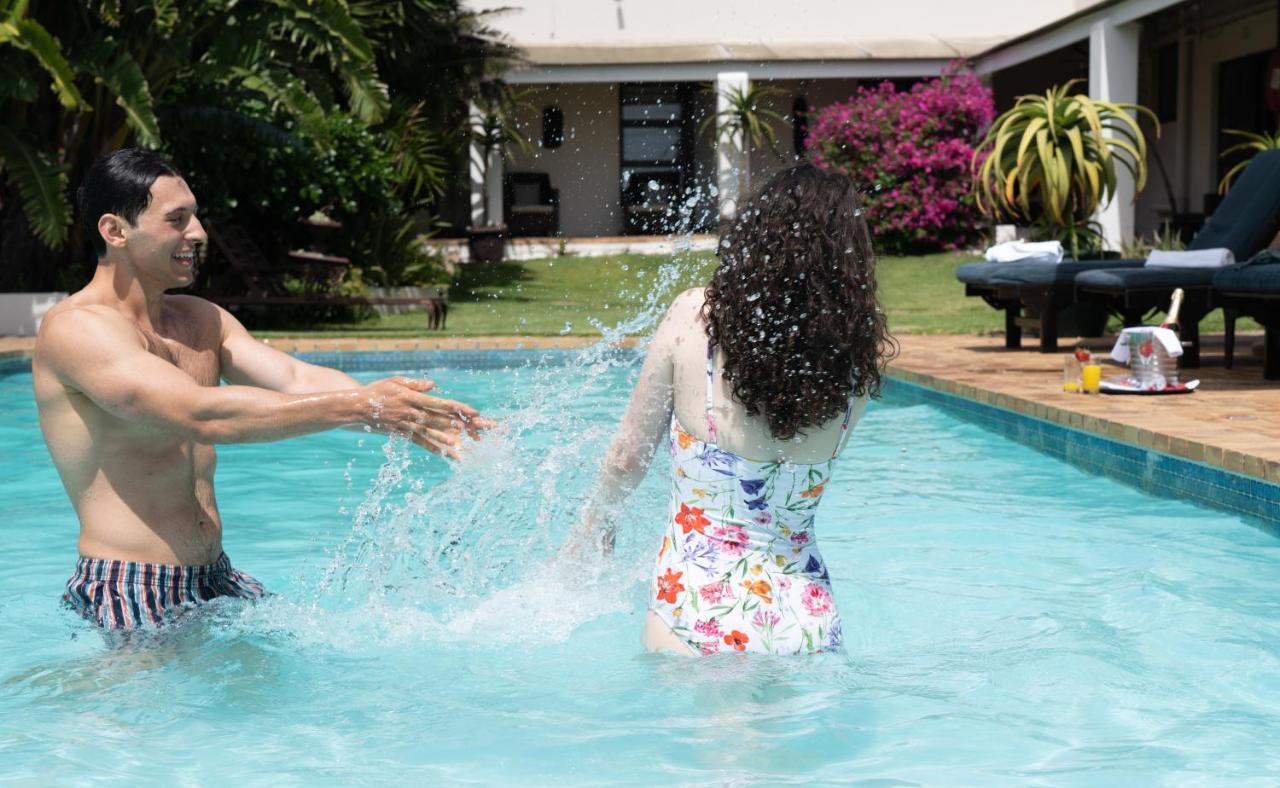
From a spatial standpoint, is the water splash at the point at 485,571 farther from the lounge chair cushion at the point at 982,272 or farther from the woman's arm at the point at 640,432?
the lounge chair cushion at the point at 982,272

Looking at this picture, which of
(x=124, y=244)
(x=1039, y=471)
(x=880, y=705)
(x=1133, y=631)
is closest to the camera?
(x=124, y=244)

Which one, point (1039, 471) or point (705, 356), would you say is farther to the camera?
point (1039, 471)

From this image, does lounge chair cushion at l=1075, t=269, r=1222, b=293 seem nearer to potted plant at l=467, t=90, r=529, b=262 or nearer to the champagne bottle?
the champagne bottle

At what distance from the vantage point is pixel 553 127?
92.0 feet

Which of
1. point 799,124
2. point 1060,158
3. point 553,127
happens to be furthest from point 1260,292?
point 553,127

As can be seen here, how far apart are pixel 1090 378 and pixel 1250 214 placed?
2731mm

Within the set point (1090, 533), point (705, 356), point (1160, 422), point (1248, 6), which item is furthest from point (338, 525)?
point (1248, 6)

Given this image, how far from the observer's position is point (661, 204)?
30.0 metres

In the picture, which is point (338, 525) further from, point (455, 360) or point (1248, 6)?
point (1248, 6)

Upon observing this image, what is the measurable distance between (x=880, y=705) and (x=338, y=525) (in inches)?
164

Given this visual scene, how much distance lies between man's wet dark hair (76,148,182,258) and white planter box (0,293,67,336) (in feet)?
38.7

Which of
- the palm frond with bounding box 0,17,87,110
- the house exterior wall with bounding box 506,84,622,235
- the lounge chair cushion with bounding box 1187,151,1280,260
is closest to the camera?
the lounge chair cushion with bounding box 1187,151,1280,260

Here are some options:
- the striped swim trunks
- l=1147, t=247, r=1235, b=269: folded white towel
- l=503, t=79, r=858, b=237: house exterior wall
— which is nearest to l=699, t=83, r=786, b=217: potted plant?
l=503, t=79, r=858, b=237: house exterior wall

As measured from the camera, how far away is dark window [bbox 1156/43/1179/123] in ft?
75.3
